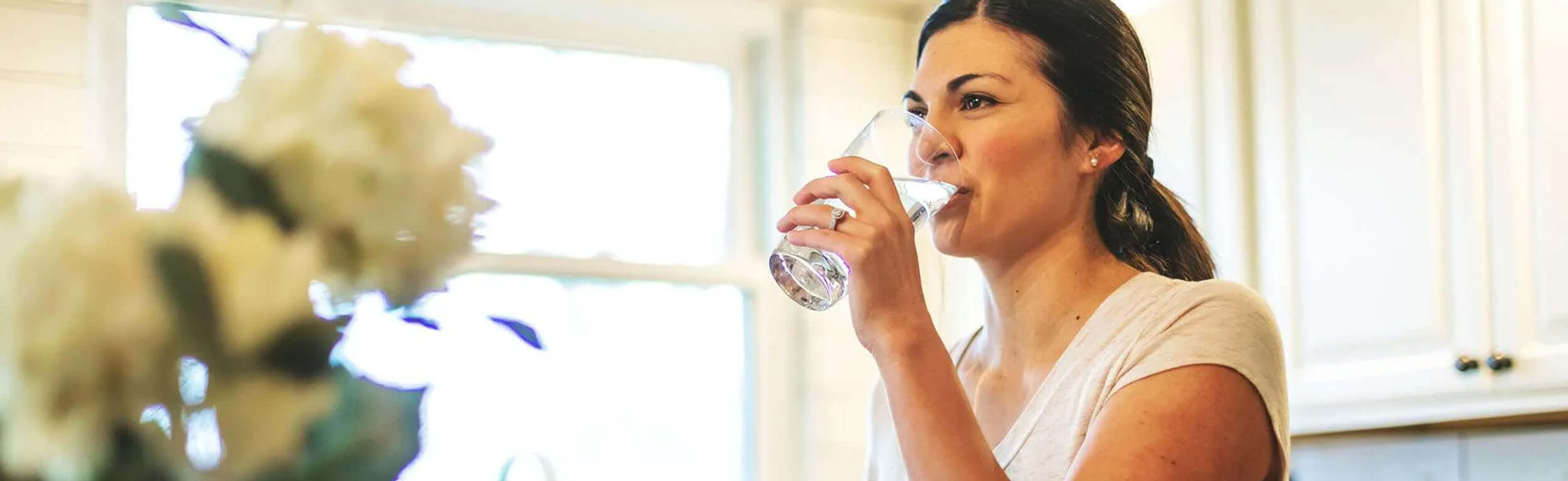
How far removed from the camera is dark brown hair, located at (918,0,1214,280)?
1.38 m

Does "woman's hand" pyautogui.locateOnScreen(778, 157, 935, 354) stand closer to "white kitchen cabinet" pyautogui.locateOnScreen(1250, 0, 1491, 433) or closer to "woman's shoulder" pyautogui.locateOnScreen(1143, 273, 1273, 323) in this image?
"woman's shoulder" pyautogui.locateOnScreen(1143, 273, 1273, 323)

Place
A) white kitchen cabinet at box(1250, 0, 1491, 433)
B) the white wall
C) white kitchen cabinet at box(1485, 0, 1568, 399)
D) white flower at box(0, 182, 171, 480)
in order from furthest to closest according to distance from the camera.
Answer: the white wall
white kitchen cabinet at box(1250, 0, 1491, 433)
white kitchen cabinet at box(1485, 0, 1568, 399)
white flower at box(0, 182, 171, 480)


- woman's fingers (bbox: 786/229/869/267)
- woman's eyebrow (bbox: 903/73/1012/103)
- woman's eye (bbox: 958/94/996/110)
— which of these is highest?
woman's eyebrow (bbox: 903/73/1012/103)

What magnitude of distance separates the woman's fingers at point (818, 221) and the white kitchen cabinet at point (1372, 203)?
1520 millimetres

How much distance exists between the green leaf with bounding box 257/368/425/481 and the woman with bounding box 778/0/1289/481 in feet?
2.33

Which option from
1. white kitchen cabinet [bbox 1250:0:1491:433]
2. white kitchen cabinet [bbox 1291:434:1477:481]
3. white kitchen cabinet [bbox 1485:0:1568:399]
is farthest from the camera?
white kitchen cabinet [bbox 1291:434:1477:481]

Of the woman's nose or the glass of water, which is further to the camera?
the woman's nose

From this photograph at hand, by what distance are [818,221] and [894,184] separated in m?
0.09

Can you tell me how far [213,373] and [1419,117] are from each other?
228 centimetres

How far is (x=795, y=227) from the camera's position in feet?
3.68

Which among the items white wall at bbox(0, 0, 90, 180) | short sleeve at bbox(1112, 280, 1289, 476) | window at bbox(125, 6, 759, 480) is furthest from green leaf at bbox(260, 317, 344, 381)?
window at bbox(125, 6, 759, 480)

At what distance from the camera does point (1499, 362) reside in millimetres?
2230

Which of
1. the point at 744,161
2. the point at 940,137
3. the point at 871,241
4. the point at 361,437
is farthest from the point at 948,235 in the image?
the point at 744,161

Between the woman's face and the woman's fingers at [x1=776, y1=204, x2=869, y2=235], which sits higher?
the woman's face
